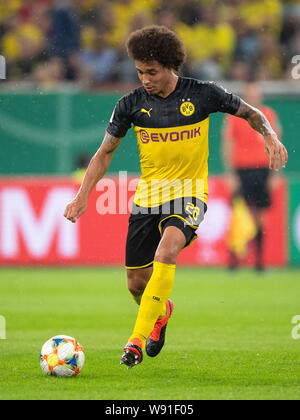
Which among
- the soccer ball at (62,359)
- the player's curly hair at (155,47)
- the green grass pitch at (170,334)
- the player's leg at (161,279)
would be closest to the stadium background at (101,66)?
the green grass pitch at (170,334)

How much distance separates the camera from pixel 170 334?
736 cm

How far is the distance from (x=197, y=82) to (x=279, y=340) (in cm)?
219

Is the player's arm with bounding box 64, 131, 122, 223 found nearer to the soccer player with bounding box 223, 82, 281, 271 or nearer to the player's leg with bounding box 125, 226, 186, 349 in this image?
the player's leg with bounding box 125, 226, 186, 349

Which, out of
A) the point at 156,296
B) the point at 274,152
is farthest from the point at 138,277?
the point at 274,152

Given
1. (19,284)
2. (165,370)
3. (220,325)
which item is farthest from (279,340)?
(19,284)

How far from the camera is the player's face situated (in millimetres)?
5680

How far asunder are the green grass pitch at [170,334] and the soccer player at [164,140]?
497mm

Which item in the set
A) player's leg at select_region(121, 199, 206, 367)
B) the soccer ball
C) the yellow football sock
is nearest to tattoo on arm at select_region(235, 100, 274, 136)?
player's leg at select_region(121, 199, 206, 367)

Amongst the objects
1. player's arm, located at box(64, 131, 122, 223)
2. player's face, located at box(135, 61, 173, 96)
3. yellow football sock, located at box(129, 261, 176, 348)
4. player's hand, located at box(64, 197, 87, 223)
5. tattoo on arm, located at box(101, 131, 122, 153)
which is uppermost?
player's face, located at box(135, 61, 173, 96)

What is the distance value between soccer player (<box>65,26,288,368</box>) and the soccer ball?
1.83ft

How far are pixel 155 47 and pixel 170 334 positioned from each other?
8.78 feet

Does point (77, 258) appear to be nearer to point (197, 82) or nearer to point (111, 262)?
point (111, 262)

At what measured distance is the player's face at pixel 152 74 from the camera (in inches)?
224
